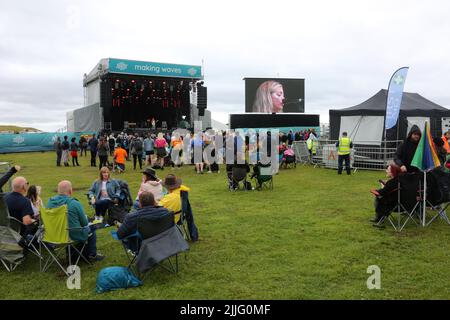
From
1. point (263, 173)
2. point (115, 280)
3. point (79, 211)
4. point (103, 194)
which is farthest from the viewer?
point (263, 173)

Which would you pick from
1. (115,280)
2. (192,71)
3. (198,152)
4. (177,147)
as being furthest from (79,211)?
(192,71)

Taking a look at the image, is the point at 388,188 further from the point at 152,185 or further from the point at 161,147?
Result: the point at 161,147

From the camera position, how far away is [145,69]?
2975cm

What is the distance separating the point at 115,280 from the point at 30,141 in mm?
31691

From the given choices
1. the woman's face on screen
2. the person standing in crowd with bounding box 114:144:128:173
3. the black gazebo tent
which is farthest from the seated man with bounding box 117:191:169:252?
the woman's face on screen

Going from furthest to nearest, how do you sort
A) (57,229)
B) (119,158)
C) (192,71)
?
(192,71), (119,158), (57,229)

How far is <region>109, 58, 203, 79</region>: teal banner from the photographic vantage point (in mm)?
28545

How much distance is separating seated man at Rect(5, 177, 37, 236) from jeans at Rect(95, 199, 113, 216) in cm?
180

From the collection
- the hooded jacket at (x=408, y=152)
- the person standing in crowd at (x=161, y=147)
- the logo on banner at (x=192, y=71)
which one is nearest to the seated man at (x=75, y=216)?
the hooded jacket at (x=408, y=152)

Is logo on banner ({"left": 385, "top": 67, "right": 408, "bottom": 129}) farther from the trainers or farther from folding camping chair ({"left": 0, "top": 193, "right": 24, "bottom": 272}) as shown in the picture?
folding camping chair ({"left": 0, "top": 193, "right": 24, "bottom": 272})

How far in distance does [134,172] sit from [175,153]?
1915mm

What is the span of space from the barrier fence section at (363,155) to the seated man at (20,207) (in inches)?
492

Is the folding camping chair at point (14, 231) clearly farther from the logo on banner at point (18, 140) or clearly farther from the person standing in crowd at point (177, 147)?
the logo on banner at point (18, 140)
